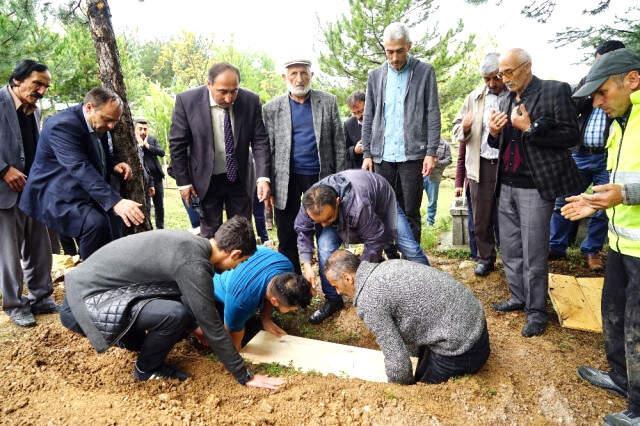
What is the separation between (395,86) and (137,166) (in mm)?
2394

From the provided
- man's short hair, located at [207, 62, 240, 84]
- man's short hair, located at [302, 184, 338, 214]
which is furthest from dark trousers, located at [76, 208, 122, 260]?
man's short hair, located at [302, 184, 338, 214]

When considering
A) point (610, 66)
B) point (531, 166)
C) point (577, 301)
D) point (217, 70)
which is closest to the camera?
point (610, 66)

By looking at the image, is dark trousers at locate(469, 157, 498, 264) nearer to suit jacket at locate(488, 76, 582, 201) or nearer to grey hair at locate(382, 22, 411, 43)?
suit jacket at locate(488, 76, 582, 201)

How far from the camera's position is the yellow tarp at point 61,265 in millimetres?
4430

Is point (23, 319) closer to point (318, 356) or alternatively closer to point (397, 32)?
point (318, 356)

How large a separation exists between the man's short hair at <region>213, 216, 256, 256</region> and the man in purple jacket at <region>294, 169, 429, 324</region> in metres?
0.44

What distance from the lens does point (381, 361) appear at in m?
3.00

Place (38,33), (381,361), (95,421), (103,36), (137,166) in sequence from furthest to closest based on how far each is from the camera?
(38,33) → (137,166) → (103,36) → (381,361) → (95,421)

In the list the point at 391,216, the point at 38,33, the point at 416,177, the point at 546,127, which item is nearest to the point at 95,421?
the point at 391,216

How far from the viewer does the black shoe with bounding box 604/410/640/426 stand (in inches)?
85.0

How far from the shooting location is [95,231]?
10.1ft

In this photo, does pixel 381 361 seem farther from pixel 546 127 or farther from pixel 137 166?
pixel 137 166

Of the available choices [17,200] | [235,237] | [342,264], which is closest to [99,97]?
[17,200]

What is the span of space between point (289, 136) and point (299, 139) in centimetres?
10
